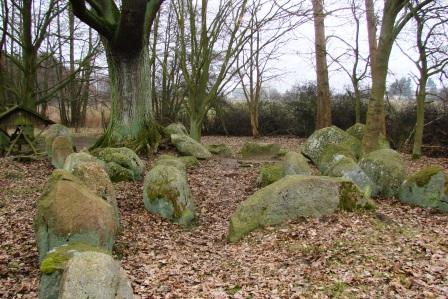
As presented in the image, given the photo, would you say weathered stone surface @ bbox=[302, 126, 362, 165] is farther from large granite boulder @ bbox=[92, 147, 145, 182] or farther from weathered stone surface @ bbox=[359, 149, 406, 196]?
large granite boulder @ bbox=[92, 147, 145, 182]

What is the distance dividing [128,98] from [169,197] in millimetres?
4175

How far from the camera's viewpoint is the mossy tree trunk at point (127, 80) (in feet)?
30.3

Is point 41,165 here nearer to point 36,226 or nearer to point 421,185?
point 36,226

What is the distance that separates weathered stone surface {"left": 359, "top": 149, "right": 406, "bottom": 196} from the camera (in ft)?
24.3

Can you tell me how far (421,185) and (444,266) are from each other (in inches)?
109

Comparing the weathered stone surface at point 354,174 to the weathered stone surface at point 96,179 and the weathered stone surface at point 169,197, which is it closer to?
the weathered stone surface at point 169,197

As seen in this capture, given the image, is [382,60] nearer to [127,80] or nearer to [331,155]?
[331,155]

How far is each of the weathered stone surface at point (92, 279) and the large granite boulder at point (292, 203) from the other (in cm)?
267

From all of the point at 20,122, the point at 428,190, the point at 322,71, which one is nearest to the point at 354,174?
the point at 428,190

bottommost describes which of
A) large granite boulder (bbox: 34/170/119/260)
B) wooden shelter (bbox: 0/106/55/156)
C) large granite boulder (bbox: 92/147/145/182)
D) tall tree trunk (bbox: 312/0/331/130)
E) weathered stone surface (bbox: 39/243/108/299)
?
weathered stone surface (bbox: 39/243/108/299)

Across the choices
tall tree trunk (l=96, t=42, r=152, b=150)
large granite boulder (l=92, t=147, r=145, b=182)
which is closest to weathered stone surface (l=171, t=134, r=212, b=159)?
tall tree trunk (l=96, t=42, r=152, b=150)

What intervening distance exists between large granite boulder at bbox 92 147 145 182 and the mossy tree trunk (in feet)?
4.16

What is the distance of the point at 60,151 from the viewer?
9.73 meters

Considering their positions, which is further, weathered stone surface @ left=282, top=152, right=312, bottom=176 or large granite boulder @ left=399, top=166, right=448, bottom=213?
weathered stone surface @ left=282, top=152, right=312, bottom=176
